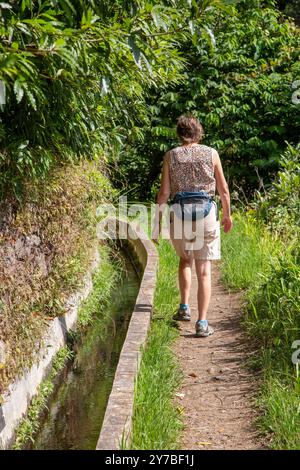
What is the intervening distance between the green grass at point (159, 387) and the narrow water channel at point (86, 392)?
486mm

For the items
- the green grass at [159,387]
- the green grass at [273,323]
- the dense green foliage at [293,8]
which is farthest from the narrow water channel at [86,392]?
the dense green foliage at [293,8]

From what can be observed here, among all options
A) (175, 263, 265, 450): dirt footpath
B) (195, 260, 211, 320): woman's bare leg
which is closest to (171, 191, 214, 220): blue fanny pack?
(195, 260, 211, 320): woman's bare leg

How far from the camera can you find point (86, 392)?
20.0 ft

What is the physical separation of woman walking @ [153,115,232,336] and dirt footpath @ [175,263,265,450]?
0.26m

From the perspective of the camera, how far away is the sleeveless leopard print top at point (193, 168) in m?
6.35

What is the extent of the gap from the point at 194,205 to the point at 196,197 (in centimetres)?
7

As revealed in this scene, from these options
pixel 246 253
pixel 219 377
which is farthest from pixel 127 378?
pixel 246 253

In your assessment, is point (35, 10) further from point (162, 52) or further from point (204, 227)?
point (204, 227)

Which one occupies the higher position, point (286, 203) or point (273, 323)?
point (273, 323)

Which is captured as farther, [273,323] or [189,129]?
[189,129]

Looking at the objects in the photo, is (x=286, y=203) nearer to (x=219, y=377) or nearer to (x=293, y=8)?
(x=219, y=377)

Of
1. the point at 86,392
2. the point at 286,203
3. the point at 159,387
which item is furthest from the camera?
A: the point at 286,203

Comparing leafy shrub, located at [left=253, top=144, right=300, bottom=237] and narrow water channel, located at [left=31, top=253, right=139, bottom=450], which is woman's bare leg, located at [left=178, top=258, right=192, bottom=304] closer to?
narrow water channel, located at [left=31, top=253, right=139, bottom=450]

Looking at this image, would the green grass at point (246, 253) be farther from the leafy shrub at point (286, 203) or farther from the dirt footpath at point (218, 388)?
the dirt footpath at point (218, 388)
